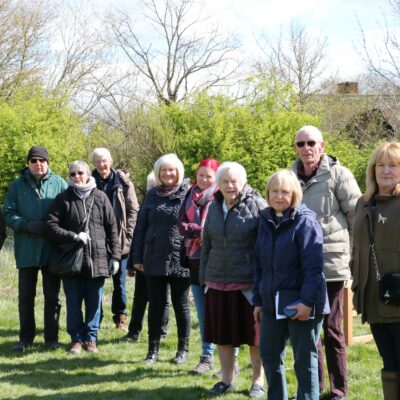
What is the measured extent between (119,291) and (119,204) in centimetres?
111

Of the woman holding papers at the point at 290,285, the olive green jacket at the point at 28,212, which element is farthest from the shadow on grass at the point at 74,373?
the woman holding papers at the point at 290,285

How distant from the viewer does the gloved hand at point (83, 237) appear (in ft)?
22.3

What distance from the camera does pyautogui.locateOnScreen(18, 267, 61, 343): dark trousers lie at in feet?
23.3

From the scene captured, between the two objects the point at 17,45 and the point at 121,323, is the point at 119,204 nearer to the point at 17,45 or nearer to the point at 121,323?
the point at 121,323

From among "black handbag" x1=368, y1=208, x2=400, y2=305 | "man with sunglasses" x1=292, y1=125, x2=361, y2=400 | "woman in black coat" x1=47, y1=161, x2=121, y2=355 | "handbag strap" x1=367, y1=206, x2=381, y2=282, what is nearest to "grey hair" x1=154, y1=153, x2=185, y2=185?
"woman in black coat" x1=47, y1=161, x2=121, y2=355

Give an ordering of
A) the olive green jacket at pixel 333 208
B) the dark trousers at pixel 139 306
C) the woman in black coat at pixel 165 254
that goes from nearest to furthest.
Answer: the olive green jacket at pixel 333 208 → the woman in black coat at pixel 165 254 → the dark trousers at pixel 139 306

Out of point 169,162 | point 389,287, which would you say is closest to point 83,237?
point 169,162

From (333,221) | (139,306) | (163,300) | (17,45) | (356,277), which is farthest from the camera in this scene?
(17,45)

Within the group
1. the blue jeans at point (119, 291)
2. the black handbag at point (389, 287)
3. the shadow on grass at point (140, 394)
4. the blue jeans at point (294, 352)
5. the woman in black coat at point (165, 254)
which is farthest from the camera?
the blue jeans at point (119, 291)

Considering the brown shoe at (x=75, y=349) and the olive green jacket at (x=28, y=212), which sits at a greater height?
the olive green jacket at (x=28, y=212)

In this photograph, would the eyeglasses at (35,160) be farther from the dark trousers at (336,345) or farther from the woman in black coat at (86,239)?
the dark trousers at (336,345)

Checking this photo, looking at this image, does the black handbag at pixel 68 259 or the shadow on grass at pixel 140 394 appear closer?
the shadow on grass at pixel 140 394

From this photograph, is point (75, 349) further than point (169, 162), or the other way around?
point (75, 349)

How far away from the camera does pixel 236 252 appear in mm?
5211
